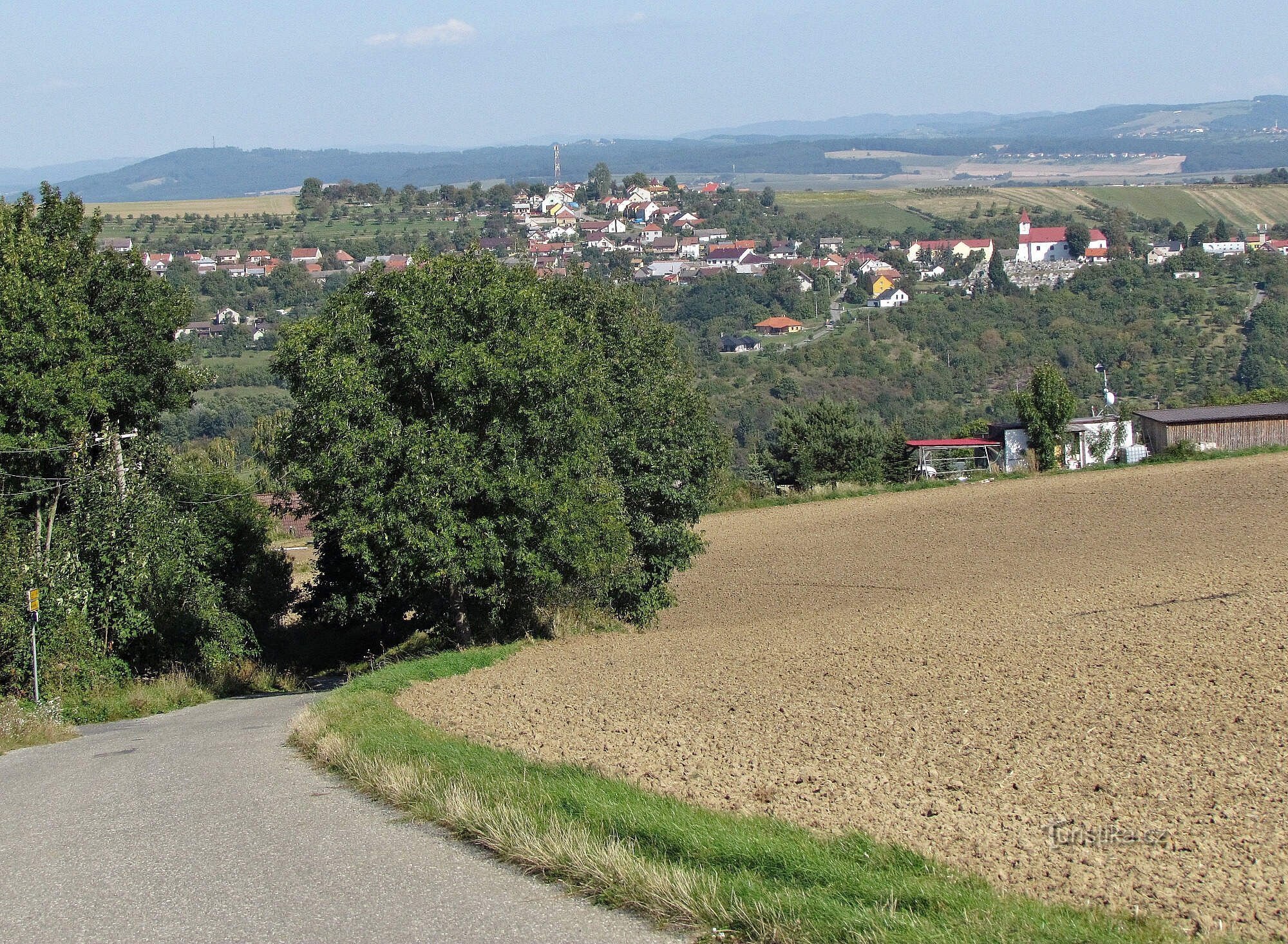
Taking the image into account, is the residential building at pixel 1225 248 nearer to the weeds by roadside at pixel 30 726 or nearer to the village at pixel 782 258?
the village at pixel 782 258

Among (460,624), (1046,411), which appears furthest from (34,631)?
(1046,411)

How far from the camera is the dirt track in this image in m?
7.24

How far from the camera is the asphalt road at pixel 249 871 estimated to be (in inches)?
269

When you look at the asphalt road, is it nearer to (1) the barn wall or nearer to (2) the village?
(1) the barn wall

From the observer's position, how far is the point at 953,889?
650 cm

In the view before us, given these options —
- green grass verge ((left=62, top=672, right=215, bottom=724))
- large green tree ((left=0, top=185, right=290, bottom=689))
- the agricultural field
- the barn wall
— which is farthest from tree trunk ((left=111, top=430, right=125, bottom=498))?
the agricultural field

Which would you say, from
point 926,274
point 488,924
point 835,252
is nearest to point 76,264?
point 488,924

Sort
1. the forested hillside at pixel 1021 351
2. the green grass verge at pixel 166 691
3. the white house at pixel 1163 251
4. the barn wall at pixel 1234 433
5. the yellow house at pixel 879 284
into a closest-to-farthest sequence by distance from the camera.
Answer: the green grass verge at pixel 166 691
the barn wall at pixel 1234 433
the forested hillside at pixel 1021 351
the yellow house at pixel 879 284
the white house at pixel 1163 251

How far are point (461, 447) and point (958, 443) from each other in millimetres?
36476

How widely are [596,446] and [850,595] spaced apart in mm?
8677

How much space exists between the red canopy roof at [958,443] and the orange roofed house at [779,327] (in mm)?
65775

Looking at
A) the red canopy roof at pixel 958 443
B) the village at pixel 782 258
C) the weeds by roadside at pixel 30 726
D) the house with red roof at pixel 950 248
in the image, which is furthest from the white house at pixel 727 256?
the weeds by roadside at pixel 30 726

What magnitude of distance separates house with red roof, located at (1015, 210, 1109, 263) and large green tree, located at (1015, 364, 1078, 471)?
104m

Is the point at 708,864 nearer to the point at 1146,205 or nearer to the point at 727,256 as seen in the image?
the point at 727,256
